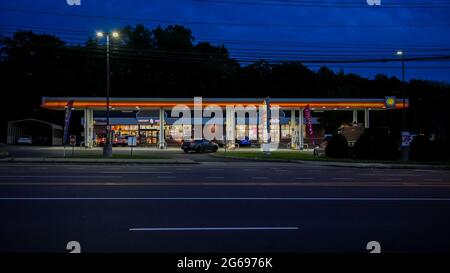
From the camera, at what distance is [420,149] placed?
3722 cm

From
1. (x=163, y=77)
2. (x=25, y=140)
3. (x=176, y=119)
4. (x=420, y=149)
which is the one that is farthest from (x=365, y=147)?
(x=163, y=77)

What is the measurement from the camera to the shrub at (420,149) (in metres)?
37.0

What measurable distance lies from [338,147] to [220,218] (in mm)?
30115

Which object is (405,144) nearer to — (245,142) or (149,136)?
(245,142)

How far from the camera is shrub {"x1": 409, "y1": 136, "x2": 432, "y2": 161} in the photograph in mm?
37031

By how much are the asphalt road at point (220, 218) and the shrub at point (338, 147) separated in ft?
73.9

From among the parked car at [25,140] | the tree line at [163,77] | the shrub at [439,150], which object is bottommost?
the shrub at [439,150]

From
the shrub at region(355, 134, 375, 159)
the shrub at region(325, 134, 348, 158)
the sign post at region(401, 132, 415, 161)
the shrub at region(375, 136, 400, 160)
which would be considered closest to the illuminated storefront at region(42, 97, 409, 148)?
the shrub at region(325, 134, 348, 158)

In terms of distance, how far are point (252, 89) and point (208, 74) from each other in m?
14.8

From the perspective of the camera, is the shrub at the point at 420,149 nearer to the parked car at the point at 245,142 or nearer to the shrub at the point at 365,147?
the shrub at the point at 365,147

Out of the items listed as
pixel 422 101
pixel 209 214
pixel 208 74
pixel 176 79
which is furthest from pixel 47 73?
pixel 209 214

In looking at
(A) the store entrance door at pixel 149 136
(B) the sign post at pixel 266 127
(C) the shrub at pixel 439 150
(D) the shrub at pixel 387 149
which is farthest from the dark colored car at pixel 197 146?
(C) the shrub at pixel 439 150

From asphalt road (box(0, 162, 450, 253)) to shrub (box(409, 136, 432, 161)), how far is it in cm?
2337

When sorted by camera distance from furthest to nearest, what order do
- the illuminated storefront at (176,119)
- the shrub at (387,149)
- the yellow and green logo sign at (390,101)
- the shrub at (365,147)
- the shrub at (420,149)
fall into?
the illuminated storefront at (176,119) < the yellow and green logo sign at (390,101) < the shrub at (365,147) < the shrub at (387,149) < the shrub at (420,149)
